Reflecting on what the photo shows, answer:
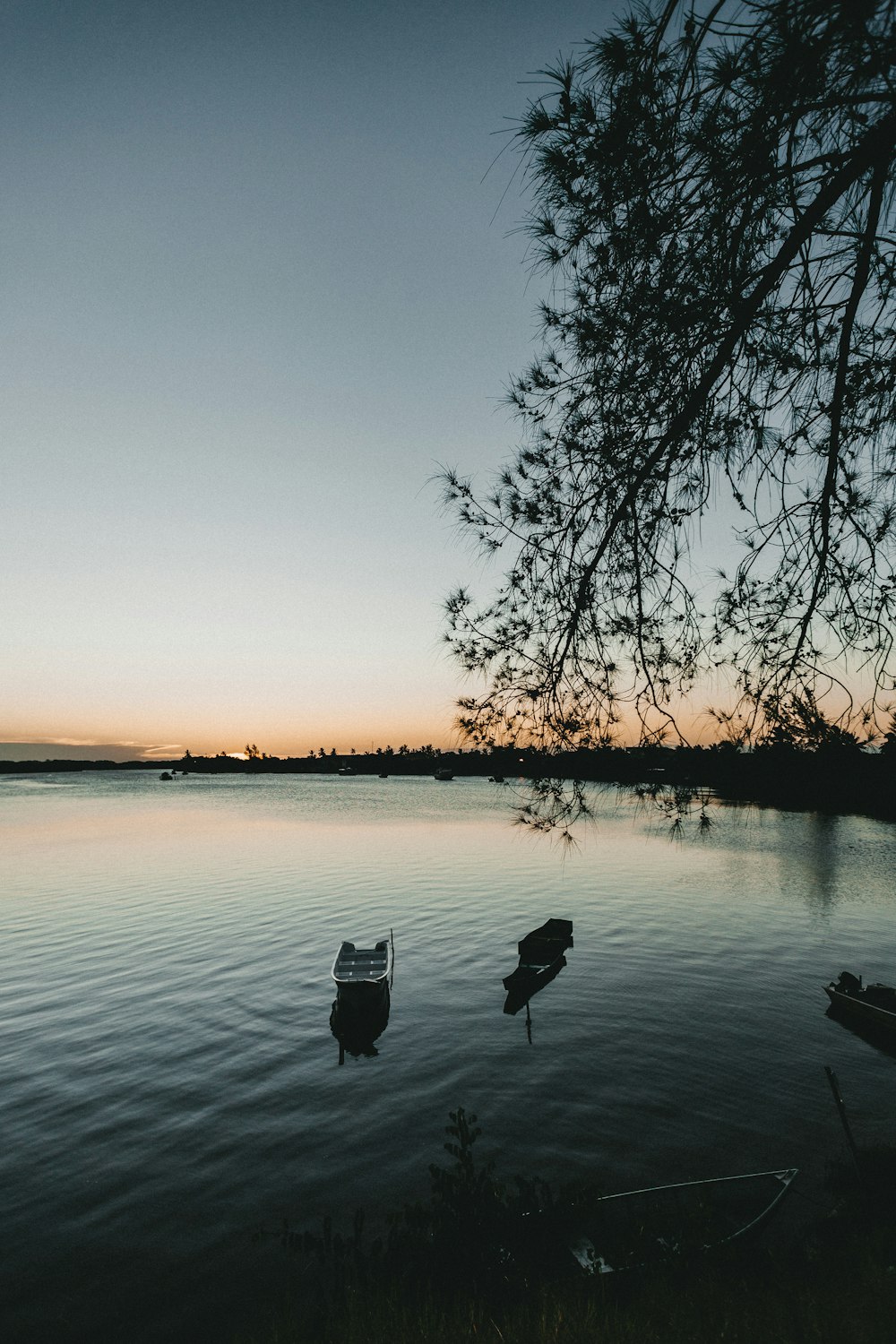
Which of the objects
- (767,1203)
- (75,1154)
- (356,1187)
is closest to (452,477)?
(767,1203)

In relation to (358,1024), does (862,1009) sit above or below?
above

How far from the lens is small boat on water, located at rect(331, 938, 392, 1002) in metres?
15.8

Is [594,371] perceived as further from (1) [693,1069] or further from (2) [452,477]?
(1) [693,1069]

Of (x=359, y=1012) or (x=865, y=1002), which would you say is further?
(x=865, y=1002)

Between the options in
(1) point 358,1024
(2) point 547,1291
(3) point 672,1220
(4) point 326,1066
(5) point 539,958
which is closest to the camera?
(2) point 547,1291

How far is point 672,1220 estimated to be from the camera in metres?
7.59

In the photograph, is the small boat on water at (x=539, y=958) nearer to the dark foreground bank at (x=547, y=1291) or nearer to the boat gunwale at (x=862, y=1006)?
the boat gunwale at (x=862, y=1006)

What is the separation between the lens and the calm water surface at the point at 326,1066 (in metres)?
9.08

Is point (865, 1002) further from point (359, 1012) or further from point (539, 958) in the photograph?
point (359, 1012)

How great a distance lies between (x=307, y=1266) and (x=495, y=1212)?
3.53 metres

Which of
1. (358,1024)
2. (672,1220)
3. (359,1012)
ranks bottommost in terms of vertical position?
(358,1024)

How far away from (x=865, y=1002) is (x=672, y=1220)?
11814mm

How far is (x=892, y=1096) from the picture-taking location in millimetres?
13133

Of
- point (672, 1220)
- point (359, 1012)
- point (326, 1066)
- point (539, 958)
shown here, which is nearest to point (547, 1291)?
point (672, 1220)
